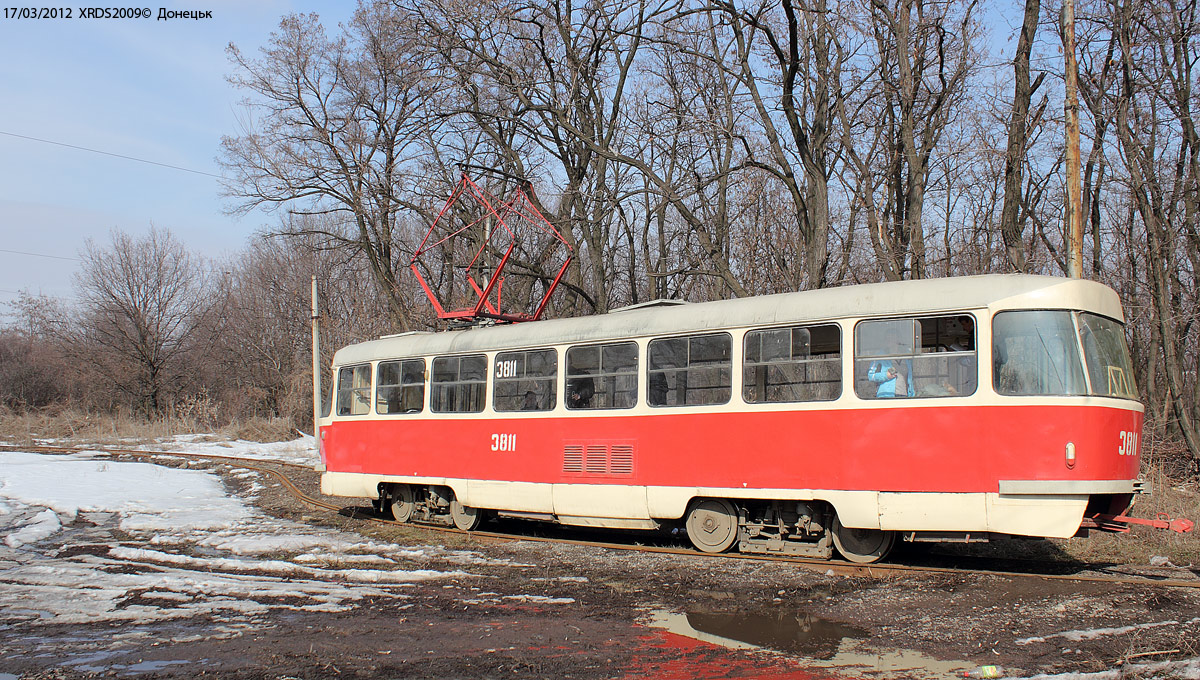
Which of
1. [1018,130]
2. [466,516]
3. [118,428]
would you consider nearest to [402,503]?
[466,516]

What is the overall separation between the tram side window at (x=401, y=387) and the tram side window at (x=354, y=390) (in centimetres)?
31

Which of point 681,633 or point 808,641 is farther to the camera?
point 681,633

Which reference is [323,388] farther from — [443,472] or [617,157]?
[443,472]

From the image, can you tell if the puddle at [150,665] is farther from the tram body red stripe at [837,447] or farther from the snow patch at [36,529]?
the snow patch at [36,529]

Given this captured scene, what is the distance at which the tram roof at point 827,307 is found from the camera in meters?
7.93

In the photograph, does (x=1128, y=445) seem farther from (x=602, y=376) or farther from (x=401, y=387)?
(x=401, y=387)

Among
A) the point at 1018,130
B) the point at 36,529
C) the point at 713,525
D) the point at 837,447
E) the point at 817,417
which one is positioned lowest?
the point at 36,529

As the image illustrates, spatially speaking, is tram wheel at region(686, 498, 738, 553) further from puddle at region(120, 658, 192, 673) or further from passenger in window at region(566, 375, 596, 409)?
puddle at region(120, 658, 192, 673)

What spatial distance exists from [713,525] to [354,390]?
700 cm

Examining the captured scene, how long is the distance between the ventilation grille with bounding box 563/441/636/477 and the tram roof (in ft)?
4.14

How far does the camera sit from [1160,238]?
61.4ft

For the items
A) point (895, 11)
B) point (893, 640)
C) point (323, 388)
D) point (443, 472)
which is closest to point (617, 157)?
point (895, 11)

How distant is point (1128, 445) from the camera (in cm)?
802

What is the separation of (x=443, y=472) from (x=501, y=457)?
1.27 metres
